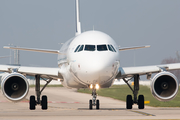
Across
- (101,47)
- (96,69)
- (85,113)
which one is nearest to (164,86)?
(101,47)

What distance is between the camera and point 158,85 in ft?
69.9

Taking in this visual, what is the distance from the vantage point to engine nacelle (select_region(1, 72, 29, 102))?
2039 cm

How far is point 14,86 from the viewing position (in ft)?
68.3

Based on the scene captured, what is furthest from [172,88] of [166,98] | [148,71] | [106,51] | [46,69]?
[46,69]

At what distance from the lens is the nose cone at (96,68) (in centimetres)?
1858

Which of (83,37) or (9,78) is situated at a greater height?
(83,37)

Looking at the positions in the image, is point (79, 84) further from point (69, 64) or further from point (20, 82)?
point (20, 82)

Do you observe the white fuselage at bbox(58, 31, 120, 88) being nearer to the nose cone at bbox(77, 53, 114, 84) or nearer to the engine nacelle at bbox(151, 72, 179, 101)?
the nose cone at bbox(77, 53, 114, 84)

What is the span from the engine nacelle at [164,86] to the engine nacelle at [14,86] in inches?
257

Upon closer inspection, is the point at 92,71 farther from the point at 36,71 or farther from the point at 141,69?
the point at 36,71

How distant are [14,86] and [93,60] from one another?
4761 mm

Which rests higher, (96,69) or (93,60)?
(93,60)

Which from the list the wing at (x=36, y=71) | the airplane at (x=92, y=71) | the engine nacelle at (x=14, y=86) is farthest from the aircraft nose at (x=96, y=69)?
the wing at (x=36, y=71)

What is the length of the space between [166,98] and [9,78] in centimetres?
813
